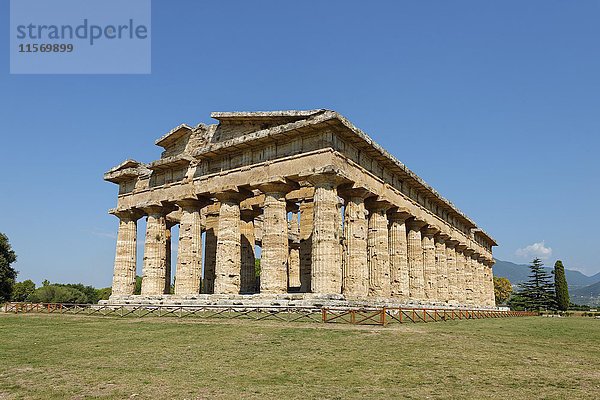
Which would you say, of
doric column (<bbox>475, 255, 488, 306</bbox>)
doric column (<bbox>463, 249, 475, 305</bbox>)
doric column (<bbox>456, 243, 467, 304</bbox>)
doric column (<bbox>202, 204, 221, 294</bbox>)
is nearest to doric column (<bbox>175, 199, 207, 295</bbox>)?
doric column (<bbox>202, 204, 221, 294</bbox>)

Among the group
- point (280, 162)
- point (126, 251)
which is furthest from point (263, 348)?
point (126, 251)

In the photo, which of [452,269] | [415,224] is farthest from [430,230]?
[452,269]

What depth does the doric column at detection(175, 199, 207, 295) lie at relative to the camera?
3394 centimetres

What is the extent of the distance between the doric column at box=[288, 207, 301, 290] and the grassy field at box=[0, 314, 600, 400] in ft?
74.4

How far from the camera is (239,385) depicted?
10.2 metres

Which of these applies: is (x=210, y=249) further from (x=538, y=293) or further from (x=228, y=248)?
(x=538, y=293)

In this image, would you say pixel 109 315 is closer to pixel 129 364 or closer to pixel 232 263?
pixel 232 263

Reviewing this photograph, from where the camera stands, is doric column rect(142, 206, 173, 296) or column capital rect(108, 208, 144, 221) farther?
column capital rect(108, 208, 144, 221)

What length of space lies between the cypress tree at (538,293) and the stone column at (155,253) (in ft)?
207

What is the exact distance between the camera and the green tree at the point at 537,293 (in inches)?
3155

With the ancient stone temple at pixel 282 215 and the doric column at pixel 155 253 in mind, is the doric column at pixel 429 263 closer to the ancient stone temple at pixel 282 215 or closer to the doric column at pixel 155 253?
the ancient stone temple at pixel 282 215

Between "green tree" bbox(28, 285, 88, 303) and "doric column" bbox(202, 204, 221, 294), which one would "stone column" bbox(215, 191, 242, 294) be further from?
"green tree" bbox(28, 285, 88, 303)

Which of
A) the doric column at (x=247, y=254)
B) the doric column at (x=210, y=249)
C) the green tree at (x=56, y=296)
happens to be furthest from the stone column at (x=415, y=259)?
the green tree at (x=56, y=296)

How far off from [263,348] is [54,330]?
36.1 feet
